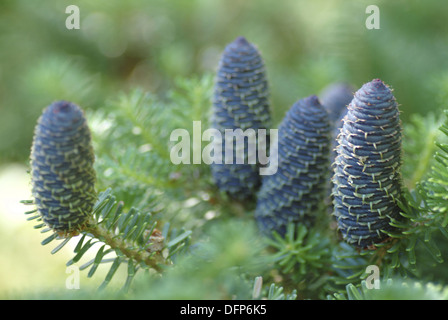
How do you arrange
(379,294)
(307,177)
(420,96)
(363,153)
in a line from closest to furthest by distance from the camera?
1. (379,294)
2. (363,153)
3. (307,177)
4. (420,96)

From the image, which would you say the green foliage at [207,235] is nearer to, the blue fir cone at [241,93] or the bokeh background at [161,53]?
the blue fir cone at [241,93]

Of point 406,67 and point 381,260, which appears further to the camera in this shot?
point 406,67

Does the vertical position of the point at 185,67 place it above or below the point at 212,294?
above

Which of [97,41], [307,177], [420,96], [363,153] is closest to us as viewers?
[363,153]

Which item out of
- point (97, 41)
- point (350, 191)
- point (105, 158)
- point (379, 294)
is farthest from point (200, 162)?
point (97, 41)

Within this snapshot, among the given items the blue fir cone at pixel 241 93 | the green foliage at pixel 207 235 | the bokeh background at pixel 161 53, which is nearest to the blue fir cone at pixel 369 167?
the green foliage at pixel 207 235

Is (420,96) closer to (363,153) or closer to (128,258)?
(363,153)

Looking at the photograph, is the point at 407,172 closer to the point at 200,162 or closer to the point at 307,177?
the point at 307,177

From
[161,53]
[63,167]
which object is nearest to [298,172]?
[63,167]

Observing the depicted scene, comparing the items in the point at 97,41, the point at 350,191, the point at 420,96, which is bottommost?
the point at 350,191
